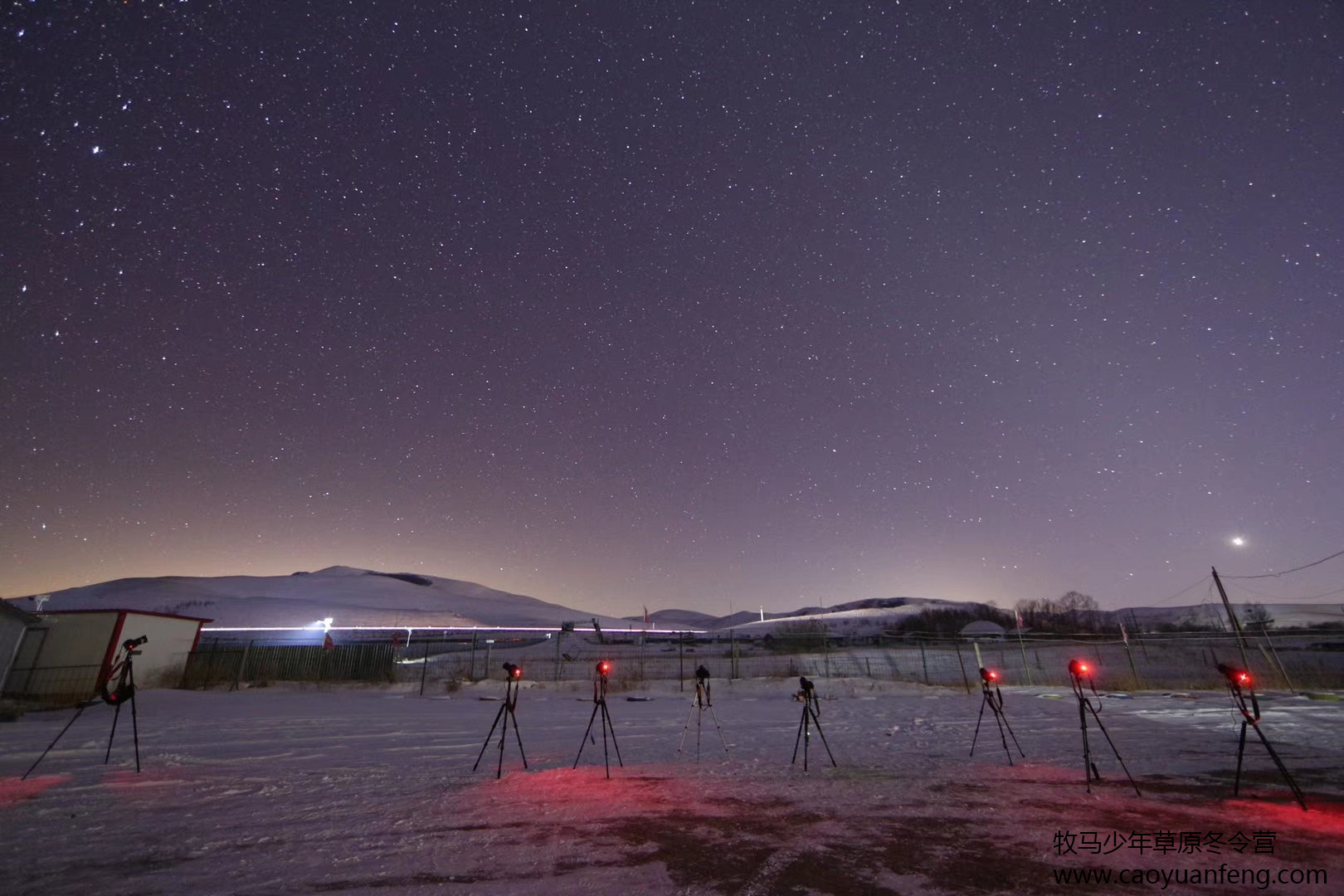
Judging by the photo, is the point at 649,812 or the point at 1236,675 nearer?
the point at 649,812

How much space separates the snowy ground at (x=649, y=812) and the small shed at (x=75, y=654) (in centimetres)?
1274

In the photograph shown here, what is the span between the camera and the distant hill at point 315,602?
87.2 m

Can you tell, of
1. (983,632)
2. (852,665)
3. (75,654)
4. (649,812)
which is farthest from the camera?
(983,632)

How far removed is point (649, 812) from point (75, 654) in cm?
3302

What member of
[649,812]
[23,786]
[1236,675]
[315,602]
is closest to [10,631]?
[23,786]

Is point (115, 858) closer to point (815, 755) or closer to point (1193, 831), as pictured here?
point (815, 755)

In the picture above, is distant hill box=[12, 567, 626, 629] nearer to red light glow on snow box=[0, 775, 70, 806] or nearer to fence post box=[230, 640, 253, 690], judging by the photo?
fence post box=[230, 640, 253, 690]

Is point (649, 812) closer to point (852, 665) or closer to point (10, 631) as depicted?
point (10, 631)

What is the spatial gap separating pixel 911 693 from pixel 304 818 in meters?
27.8

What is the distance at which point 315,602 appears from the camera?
339ft

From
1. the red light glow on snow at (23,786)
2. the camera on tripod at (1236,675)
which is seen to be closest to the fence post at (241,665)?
the red light glow on snow at (23,786)

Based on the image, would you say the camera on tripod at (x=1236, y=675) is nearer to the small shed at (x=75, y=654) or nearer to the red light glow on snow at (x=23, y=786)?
Answer: the red light glow on snow at (x=23, y=786)

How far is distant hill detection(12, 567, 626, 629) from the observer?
87188 mm

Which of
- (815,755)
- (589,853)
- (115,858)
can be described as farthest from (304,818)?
(815,755)
